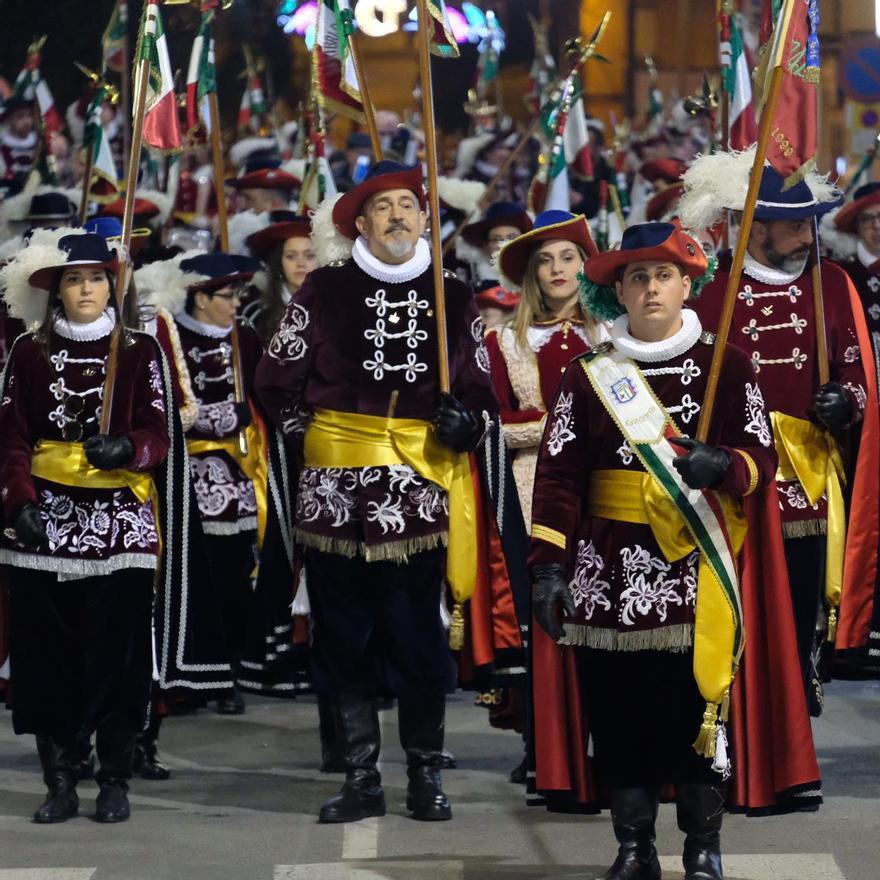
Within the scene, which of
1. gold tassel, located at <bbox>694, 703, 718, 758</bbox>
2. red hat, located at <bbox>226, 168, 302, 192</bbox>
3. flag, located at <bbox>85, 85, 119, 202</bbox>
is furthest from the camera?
red hat, located at <bbox>226, 168, 302, 192</bbox>

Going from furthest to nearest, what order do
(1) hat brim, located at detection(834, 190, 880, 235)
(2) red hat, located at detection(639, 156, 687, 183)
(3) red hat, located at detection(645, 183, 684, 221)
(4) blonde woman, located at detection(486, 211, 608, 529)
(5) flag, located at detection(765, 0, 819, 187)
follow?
(2) red hat, located at detection(639, 156, 687, 183), (3) red hat, located at detection(645, 183, 684, 221), (1) hat brim, located at detection(834, 190, 880, 235), (4) blonde woman, located at detection(486, 211, 608, 529), (5) flag, located at detection(765, 0, 819, 187)

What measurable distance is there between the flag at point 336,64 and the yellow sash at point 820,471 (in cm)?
198

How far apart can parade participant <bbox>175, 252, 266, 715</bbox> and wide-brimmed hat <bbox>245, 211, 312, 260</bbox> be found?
0.61 feet

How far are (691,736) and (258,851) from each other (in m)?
1.51

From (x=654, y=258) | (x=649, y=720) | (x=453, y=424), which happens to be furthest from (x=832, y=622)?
(x=654, y=258)

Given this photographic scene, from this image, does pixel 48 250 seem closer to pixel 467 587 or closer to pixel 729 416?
pixel 467 587

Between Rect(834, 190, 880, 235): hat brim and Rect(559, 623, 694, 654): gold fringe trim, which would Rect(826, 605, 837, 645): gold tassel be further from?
Rect(834, 190, 880, 235): hat brim

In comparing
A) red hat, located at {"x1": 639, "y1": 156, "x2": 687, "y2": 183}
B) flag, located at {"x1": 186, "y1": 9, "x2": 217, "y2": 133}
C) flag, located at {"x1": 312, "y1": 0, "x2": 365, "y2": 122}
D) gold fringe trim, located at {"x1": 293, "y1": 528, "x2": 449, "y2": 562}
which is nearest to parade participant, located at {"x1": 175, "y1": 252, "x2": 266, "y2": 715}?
flag, located at {"x1": 186, "y1": 9, "x2": 217, "y2": 133}

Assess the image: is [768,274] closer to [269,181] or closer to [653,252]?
[653,252]

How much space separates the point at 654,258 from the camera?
5.80 meters

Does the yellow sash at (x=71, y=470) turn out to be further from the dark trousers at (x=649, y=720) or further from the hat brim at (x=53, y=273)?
the dark trousers at (x=649, y=720)

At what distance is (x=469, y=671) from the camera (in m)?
7.32

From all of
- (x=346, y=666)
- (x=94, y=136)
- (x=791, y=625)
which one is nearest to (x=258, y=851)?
(x=346, y=666)

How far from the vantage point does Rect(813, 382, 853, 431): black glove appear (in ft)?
23.4
